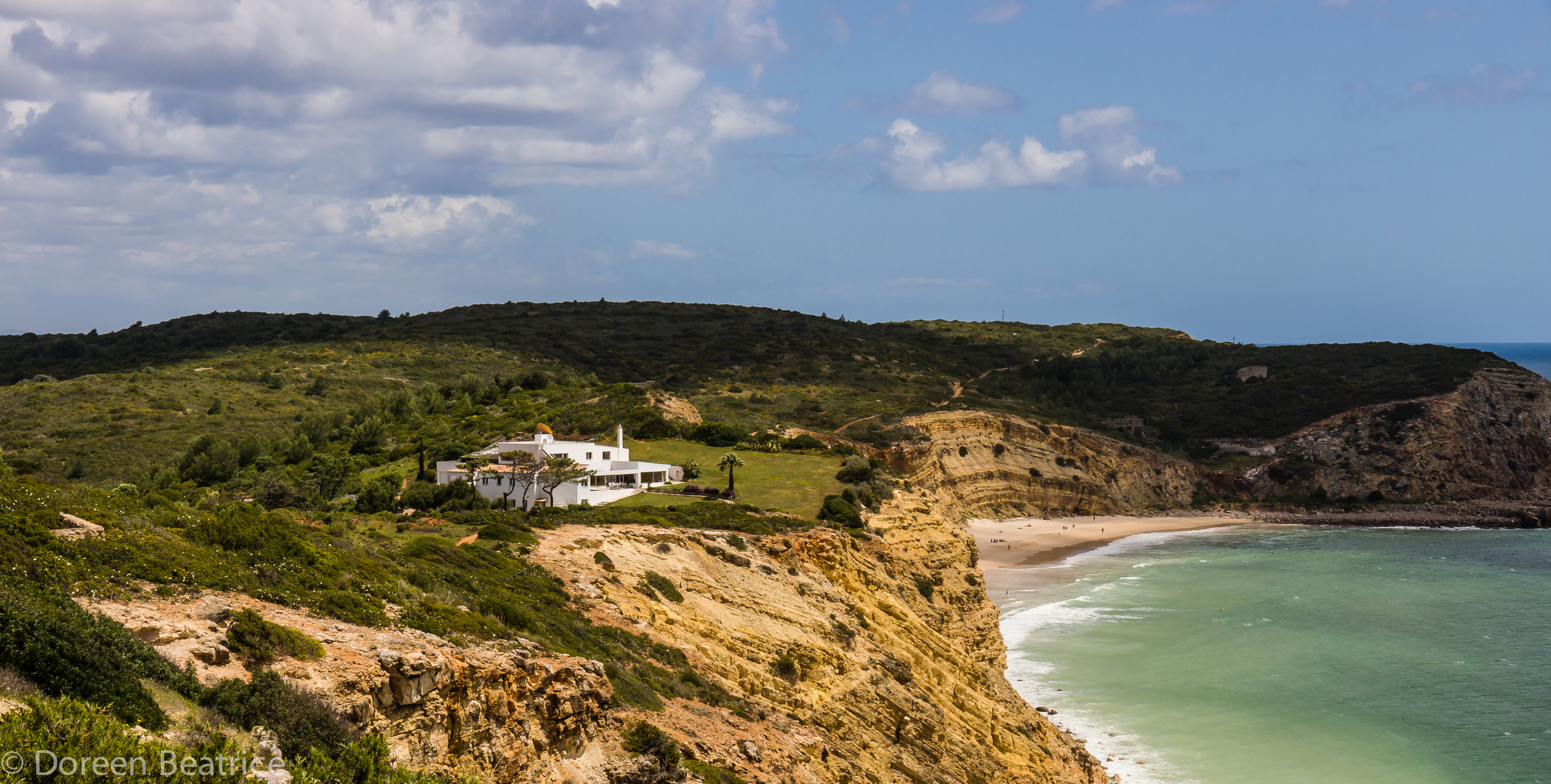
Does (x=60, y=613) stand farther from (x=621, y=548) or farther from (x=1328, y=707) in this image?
(x=1328, y=707)

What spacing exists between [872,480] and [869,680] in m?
20.9

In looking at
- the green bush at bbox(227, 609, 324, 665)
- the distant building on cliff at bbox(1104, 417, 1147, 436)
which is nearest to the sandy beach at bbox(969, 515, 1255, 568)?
the distant building on cliff at bbox(1104, 417, 1147, 436)

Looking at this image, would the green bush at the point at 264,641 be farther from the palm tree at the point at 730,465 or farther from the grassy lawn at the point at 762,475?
the palm tree at the point at 730,465

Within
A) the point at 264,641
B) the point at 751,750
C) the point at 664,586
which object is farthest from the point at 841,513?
the point at 264,641

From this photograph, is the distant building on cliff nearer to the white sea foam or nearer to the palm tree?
the white sea foam

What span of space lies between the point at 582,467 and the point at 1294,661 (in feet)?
109

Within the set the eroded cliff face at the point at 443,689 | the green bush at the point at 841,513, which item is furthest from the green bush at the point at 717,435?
the eroded cliff face at the point at 443,689

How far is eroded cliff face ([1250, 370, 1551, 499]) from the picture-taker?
91062 mm

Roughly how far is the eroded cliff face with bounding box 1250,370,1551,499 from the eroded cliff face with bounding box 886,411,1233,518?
1011 cm

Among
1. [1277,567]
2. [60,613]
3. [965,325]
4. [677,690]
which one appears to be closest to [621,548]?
[677,690]

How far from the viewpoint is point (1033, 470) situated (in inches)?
3433

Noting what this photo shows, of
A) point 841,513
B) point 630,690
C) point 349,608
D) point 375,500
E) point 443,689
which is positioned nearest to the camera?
point 443,689

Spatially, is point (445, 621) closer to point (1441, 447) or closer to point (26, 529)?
point (26, 529)

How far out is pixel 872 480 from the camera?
45062 millimetres
